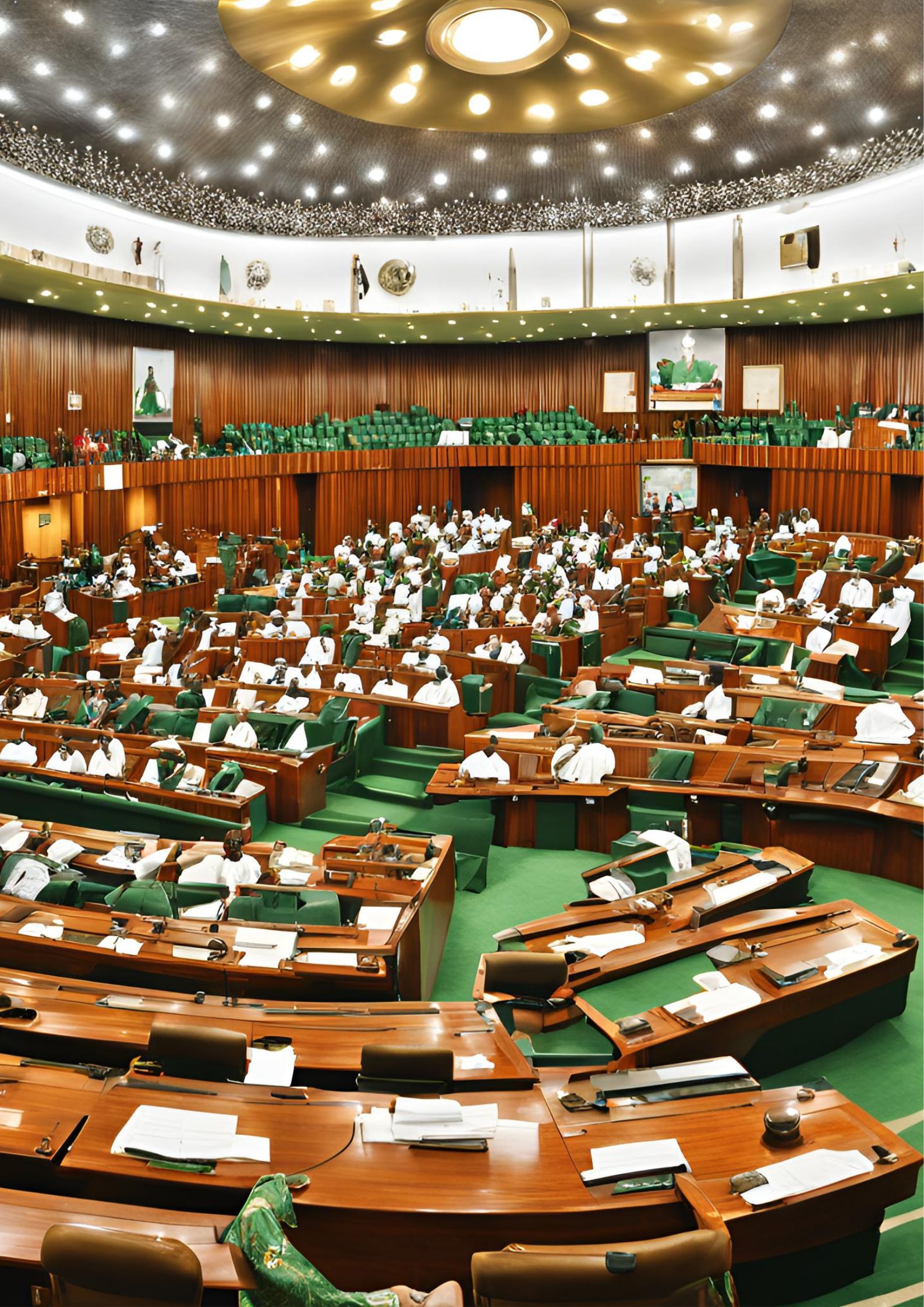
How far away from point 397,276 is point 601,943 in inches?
977

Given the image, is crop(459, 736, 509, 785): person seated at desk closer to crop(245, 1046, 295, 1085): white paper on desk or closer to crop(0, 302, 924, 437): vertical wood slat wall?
crop(245, 1046, 295, 1085): white paper on desk

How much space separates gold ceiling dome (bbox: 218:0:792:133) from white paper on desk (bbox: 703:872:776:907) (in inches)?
519

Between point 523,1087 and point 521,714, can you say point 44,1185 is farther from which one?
point 521,714

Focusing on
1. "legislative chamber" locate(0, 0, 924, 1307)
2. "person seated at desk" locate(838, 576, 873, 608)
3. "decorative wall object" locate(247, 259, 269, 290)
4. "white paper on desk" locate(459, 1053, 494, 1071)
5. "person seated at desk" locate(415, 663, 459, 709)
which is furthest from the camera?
"decorative wall object" locate(247, 259, 269, 290)

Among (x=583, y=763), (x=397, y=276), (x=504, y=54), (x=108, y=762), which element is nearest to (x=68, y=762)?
(x=108, y=762)

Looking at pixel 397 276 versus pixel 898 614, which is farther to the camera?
pixel 397 276

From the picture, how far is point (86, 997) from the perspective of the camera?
213 inches

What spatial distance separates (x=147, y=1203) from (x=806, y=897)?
17.3 feet

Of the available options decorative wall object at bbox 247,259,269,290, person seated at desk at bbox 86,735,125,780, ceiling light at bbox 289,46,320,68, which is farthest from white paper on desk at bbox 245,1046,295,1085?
decorative wall object at bbox 247,259,269,290

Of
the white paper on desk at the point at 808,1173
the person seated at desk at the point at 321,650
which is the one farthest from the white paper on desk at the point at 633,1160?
the person seated at desk at the point at 321,650

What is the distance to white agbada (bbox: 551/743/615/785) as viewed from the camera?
32.8ft

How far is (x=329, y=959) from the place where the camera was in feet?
20.0

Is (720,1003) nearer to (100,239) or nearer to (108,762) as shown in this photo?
(108,762)

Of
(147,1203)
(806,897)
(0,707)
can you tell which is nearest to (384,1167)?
(147,1203)
